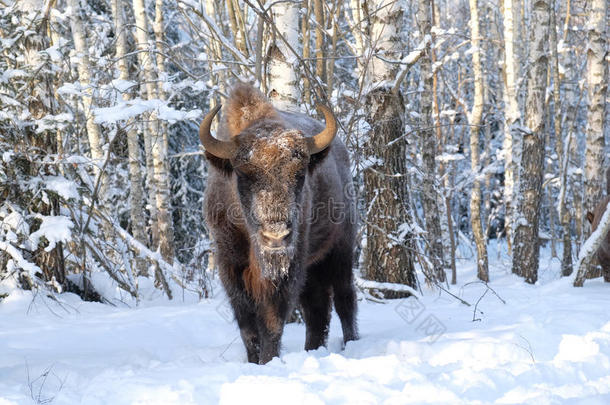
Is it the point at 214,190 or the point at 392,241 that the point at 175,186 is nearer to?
the point at 392,241

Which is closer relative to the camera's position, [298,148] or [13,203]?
[298,148]

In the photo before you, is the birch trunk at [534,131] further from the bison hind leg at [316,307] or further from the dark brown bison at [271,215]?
the bison hind leg at [316,307]

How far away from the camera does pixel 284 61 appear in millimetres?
5598

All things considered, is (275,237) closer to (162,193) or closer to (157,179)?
(157,179)

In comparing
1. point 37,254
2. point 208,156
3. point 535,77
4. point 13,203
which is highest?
point 535,77

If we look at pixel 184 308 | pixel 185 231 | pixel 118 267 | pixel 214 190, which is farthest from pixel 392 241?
pixel 185 231

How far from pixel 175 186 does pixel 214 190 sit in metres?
13.7

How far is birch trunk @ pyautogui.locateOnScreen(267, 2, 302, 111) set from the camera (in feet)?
18.3

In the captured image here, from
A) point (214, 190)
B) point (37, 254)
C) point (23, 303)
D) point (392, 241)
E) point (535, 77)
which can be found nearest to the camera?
point (214, 190)

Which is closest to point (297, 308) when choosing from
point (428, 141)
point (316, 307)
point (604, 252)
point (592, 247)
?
point (316, 307)

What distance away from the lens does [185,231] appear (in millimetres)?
17234

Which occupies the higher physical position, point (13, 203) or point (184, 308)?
point (13, 203)

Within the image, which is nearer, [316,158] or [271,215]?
[271,215]

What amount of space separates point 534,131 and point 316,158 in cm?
558
